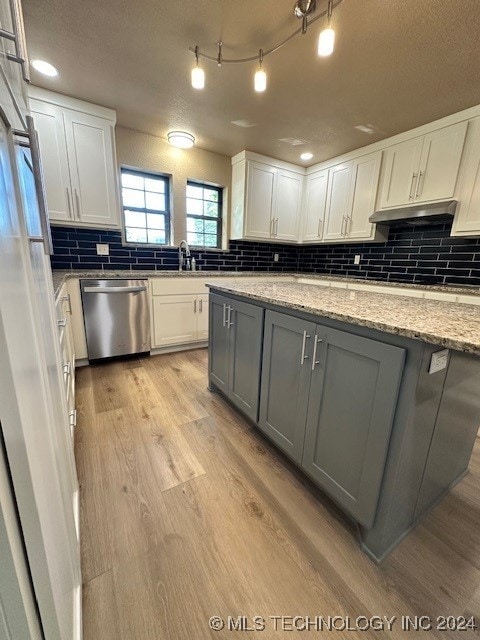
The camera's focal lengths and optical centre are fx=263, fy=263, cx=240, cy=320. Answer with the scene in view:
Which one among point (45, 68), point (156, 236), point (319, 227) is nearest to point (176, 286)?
point (156, 236)

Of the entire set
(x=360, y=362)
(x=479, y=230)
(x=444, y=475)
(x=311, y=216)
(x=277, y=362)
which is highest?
(x=311, y=216)

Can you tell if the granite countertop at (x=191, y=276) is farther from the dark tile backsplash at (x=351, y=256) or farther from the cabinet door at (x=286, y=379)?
the cabinet door at (x=286, y=379)

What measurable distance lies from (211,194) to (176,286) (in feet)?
5.26

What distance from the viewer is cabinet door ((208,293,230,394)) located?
1915 millimetres

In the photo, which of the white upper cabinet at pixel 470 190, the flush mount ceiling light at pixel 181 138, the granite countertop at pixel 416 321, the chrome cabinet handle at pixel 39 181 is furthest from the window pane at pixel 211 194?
the chrome cabinet handle at pixel 39 181

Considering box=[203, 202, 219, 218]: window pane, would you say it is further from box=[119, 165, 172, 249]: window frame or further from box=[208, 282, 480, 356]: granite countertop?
box=[208, 282, 480, 356]: granite countertop

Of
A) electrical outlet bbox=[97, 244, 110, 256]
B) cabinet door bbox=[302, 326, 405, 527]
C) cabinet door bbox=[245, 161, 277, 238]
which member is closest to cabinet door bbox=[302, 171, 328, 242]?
cabinet door bbox=[245, 161, 277, 238]

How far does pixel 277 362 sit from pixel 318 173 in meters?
3.42

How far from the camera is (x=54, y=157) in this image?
7.77 feet

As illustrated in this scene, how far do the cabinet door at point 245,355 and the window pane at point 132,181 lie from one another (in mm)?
2348

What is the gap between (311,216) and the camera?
3.95 metres

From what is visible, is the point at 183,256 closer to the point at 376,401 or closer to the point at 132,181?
the point at 132,181

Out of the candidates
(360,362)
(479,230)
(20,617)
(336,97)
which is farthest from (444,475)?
(336,97)

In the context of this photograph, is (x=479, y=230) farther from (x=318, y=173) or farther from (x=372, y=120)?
(x=318, y=173)
